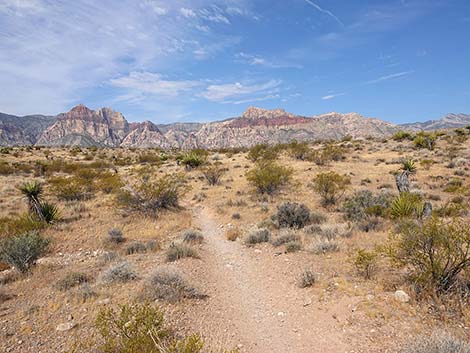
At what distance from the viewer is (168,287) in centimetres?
631

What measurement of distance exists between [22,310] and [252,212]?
9.57 meters

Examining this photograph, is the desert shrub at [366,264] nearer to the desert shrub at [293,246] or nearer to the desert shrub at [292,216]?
the desert shrub at [293,246]

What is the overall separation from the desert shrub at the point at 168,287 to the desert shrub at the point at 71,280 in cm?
190

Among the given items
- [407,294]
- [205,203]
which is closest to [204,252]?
[407,294]

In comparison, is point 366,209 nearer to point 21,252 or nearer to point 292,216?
point 292,216

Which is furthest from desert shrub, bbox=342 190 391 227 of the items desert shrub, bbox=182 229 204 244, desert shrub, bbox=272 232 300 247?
desert shrub, bbox=182 229 204 244

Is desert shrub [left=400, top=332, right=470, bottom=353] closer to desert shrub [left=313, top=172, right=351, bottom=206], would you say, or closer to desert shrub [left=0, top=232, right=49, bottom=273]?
desert shrub [left=0, top=232, right=49, bottom=273]

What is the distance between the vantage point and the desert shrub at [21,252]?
7844 mm

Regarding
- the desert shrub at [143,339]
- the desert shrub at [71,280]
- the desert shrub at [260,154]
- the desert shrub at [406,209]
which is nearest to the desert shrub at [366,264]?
the desert shrub at [143,339]

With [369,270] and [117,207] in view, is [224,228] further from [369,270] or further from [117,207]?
[369,270]

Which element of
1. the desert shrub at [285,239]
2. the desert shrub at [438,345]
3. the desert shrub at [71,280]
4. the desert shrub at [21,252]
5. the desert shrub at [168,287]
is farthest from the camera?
the desert shrub at [285,239]

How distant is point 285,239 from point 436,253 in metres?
4.42

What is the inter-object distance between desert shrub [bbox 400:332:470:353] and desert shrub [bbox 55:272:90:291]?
6954 millimetres

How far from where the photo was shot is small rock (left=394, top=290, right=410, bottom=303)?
5.42 metres
